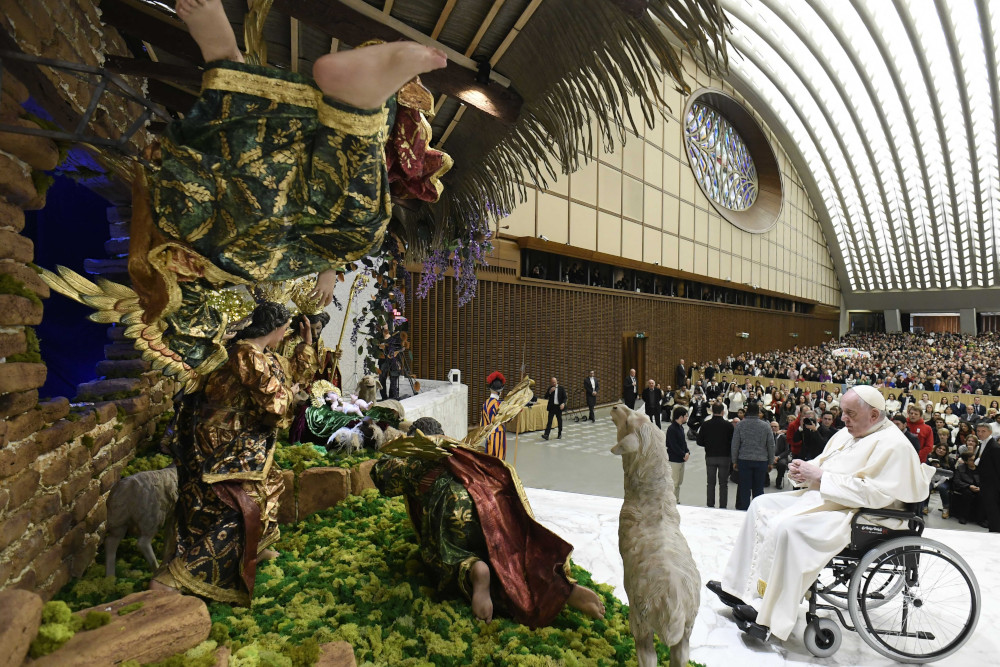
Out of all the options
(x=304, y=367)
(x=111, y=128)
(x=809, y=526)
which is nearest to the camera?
(x=111, y=128)

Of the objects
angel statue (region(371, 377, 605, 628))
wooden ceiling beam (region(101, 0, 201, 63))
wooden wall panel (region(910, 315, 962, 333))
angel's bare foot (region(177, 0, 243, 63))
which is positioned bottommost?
angel statue (region(371, 377, 605, 628))

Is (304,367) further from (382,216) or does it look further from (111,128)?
(382,216)

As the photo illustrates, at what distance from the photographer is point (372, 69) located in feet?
3.62

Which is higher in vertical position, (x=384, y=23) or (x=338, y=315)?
(x=384, y=23)

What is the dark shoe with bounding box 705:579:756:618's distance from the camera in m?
3.06

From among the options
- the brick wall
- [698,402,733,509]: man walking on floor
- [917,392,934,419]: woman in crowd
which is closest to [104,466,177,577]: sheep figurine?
the brick wall

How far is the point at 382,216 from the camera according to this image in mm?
1337

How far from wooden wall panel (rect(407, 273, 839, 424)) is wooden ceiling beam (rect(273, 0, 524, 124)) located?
7517 mm

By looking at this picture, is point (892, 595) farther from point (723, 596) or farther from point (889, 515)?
point (723, 596)

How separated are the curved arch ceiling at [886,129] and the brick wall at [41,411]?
58.9ft

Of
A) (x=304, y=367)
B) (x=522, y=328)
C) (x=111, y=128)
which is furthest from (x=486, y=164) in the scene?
(x=522, y=328)

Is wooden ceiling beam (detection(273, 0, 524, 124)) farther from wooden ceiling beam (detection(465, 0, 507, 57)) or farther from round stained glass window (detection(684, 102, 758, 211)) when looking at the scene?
round stained glass window (detection(684, 102, 758, 211))

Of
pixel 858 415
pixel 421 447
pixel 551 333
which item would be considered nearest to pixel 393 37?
pixel 421 447

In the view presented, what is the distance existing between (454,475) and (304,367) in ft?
3.74
